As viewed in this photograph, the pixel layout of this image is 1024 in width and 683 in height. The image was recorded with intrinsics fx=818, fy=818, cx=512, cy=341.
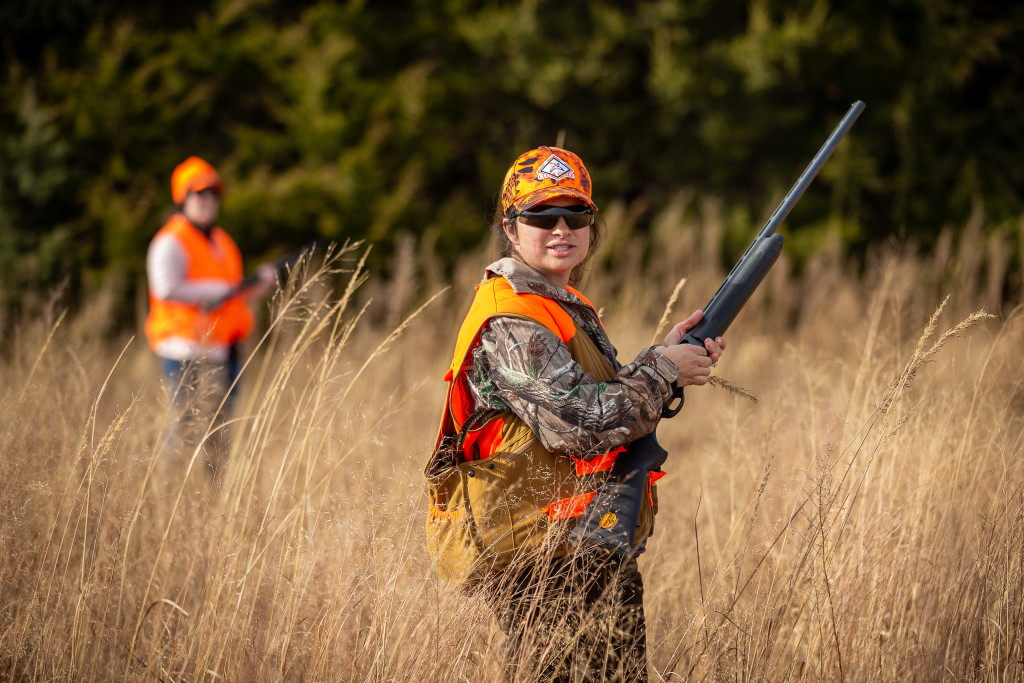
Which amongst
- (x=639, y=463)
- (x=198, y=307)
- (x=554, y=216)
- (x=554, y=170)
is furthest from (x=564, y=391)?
(x=198, y=307)

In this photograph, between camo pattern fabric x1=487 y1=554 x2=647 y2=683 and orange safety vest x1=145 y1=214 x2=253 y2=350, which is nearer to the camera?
camo pattern fabric x1=487 y1=554 x2=647 y2=683

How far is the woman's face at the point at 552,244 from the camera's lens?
2002 mm

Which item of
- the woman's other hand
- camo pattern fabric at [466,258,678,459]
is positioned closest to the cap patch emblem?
camo pattern fabric at [466,258,678,459]

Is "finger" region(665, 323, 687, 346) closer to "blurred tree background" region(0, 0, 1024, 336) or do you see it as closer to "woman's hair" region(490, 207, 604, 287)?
"woman's hair" region(490, 207, 604, 287)

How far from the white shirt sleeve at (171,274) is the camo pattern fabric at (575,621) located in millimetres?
2973

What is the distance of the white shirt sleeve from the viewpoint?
14.0 feet

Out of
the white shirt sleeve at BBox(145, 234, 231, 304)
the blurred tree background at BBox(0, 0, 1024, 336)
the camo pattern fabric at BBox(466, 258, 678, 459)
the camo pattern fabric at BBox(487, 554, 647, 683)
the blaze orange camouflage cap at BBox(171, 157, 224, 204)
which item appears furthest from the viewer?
the blurred tree background at BBox(0, 0, 1024, 336)

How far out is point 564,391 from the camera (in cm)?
178

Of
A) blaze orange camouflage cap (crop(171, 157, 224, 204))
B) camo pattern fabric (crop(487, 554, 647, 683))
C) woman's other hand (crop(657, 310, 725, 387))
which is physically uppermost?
blaze orange camouflage cap (crop(171, 157, 224, 204))

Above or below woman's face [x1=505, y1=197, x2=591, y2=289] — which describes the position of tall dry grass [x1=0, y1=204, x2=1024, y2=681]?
below

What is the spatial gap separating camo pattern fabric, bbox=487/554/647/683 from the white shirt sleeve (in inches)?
117

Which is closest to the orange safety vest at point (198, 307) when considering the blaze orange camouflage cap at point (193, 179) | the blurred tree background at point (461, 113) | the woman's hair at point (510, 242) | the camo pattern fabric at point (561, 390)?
the blaze orange camouflage cap at point (193, 179)

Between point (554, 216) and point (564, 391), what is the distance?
46cm

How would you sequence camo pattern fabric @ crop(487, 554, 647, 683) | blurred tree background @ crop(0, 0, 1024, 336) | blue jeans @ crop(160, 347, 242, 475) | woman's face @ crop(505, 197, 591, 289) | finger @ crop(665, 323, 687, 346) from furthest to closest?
blurred tree background @ crop(0, 0, 1024, 336)
blue jeans @ crop(160, 347, 242, 475)
finger @ crop(665, 323, 687, 346)
woman's face @ crop(505, 197, 591, 289)
camo pattern fabric @ crop(487, 554, 647, 683)
